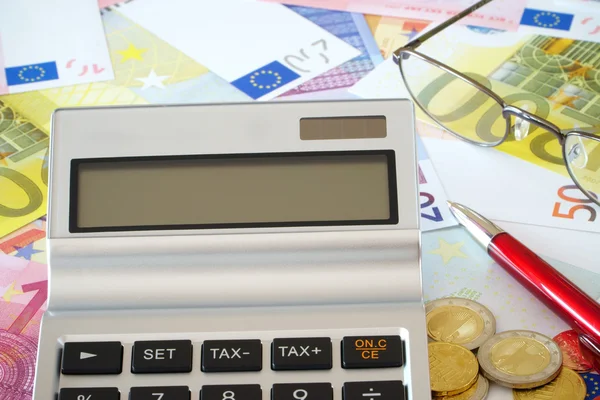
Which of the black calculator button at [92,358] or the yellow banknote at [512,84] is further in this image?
the yellow banknote at [512,84]

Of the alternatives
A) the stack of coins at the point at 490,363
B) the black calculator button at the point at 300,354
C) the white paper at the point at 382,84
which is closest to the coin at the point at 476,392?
the stack of coins at the point at 490,363

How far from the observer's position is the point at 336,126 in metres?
0.54

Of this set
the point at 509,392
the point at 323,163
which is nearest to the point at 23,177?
the point at 323,163

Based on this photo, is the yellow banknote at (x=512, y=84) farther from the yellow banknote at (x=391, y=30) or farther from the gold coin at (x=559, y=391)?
the gold coin at (x=559, y=391)

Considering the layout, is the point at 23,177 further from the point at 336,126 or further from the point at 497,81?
the point at 497,81

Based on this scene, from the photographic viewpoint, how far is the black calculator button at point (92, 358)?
495 mm

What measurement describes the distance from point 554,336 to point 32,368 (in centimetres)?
41

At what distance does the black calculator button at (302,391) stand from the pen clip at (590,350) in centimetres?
23

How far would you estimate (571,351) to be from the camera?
0.62 m

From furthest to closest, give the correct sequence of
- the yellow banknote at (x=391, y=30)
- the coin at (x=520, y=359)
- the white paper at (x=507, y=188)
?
the yellow banknote at (x=391, y=30)
the white paper at (x=507, y=188)
the coin at (x=520, y=359)

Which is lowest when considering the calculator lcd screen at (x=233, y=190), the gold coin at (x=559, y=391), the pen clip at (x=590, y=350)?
the gold coin at (x=559, y=391)

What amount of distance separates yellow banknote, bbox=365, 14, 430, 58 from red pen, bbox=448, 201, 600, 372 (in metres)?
0.31

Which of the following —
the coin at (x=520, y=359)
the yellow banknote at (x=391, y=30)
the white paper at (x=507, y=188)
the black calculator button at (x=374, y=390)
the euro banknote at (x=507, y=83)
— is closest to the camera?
the black calculator button at (x=374, y=390)

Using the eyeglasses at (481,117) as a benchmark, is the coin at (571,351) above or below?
below
